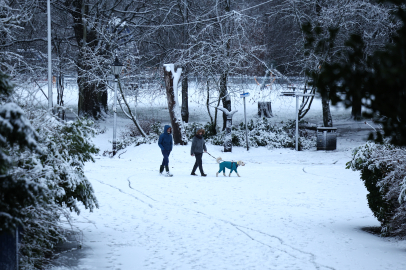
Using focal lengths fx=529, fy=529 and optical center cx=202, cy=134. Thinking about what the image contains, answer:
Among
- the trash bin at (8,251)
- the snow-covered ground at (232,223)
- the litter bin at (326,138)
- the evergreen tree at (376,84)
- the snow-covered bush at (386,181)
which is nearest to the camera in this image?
the evergreen tree at (376,84)

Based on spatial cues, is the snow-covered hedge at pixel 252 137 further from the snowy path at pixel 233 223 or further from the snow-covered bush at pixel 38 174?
the snow-covered bush at pixel 38 174

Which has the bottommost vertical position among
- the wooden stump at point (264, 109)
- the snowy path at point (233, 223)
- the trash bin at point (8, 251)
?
the snowy path at point (233, 223)

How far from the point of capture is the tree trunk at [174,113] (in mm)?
22281

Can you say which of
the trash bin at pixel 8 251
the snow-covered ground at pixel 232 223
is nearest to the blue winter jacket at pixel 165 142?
the snow-covered ground at pixel 232 223

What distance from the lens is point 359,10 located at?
24.4m

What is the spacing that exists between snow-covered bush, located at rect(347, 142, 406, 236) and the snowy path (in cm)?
33

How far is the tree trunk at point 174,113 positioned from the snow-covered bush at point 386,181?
45.7ft

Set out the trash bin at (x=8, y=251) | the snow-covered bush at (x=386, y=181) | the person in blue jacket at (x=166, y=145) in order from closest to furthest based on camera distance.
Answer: the trash bin at (x=8, y=251)
the snow-covered bush at (x=386, y=181)
the person in blue jacket at (x=166, y=145)

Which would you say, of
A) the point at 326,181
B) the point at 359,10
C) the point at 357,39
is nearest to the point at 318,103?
the point at 359,10

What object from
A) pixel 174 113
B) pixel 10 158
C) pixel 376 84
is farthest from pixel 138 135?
pixel 376 84

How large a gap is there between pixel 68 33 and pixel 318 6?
50.2 ft

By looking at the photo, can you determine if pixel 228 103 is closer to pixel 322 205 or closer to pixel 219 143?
pixel 219 143

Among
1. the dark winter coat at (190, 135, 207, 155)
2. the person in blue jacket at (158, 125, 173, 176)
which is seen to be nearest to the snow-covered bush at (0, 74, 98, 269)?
the person in blue jacket at (158, 125, 173, 176)

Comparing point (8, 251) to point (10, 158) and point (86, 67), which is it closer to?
point (10, 158)
